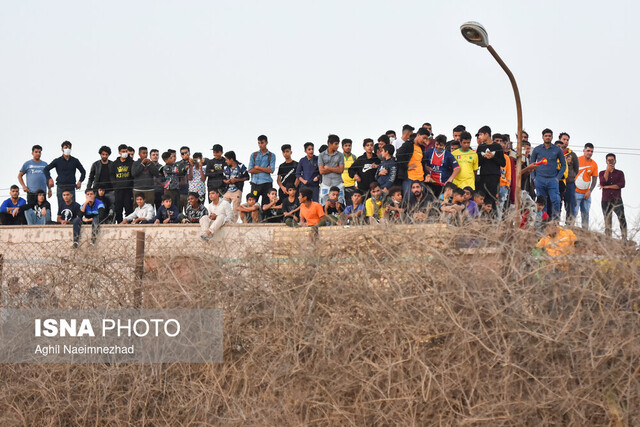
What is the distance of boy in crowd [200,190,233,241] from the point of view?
42.4ft

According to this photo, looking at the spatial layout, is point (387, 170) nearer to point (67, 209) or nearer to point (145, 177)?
point (145, 177)

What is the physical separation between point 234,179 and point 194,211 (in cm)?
102

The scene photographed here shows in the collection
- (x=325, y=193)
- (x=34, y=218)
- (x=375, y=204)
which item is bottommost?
(x=34, y=218)

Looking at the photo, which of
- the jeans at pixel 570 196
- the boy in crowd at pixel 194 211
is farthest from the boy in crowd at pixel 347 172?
the jeans at pixel 570 196

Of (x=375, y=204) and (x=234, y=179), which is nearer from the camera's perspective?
(x=375, y=204)

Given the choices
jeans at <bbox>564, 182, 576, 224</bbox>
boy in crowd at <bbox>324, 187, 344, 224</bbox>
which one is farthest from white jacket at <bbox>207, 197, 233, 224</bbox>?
jeans at <bbox>564, 182, 576, 224</bbox>

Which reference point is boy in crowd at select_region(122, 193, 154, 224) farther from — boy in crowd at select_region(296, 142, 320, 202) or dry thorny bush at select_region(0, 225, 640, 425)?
dry thorny bush at select_region(0, 225, 640, 425)

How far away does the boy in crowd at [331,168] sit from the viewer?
15.6 meters

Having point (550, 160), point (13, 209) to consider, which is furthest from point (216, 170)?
point (550, 160)

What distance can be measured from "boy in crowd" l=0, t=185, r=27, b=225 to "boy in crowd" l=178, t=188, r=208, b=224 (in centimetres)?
379

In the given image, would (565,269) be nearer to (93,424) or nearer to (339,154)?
(93,424)

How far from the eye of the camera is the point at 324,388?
841cm

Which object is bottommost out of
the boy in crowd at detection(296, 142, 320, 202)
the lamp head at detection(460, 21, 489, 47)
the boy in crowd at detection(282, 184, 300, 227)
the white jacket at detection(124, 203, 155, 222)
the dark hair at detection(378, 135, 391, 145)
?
the white jacket at detection(124, 203, 155, 222)

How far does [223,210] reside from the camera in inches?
562
